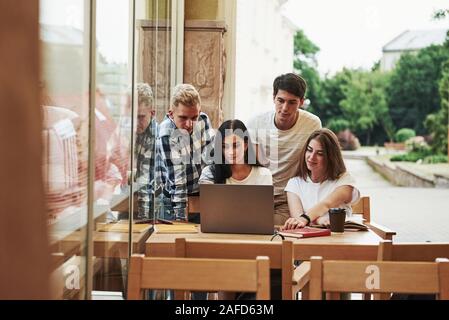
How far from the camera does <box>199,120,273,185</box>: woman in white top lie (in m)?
4.29

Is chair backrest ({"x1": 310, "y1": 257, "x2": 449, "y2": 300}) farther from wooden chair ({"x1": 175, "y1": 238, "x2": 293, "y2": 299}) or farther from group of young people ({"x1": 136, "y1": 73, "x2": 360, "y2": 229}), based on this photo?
group of young people ({"x1": 136, "y1": 73, "x2": 360, "y2": 229})

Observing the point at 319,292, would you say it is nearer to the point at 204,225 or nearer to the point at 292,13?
the point at 204,225

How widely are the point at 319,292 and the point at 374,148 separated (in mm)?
22142

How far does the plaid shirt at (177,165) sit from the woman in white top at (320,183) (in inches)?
30.0

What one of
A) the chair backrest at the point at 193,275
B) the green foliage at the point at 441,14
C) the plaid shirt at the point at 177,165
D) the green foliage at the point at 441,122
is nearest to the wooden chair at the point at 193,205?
the plaid shirt at the point at 177,165

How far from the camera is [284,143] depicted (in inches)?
193

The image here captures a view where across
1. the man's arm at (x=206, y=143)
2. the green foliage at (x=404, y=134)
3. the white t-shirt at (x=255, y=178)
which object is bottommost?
the green foliage at (x=404, y=134)

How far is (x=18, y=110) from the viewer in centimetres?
81

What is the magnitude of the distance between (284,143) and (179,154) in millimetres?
612

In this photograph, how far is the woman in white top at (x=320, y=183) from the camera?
4227mm

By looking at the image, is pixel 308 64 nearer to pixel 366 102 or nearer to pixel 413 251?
pixel 366 102

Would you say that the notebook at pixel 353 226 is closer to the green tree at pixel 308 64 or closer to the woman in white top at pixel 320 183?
the woman in white top at pixel 320 183

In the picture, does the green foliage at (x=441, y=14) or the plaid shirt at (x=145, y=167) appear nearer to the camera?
the plaid shirt at (x=145, y=167)

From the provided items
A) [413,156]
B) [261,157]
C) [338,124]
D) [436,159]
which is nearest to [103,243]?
[261,157]
